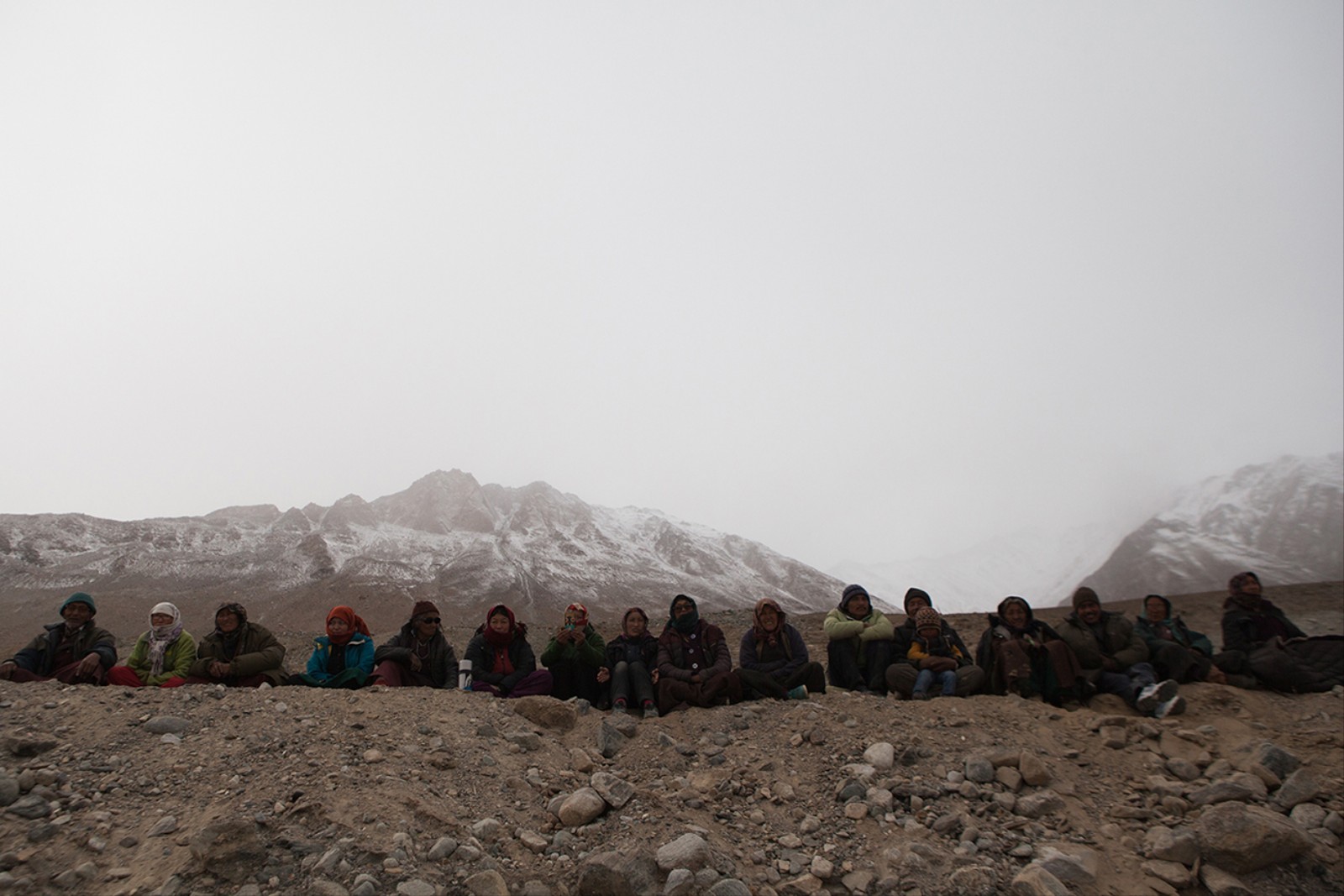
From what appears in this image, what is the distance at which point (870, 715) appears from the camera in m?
6.16

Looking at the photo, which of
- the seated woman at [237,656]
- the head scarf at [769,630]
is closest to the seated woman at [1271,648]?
the head scarf at [769,630]

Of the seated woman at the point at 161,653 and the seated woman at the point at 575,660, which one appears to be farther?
the seated woman at the point at 575,660

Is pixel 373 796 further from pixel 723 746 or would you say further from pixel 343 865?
pixel 723 746

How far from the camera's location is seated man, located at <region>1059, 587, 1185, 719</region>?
6.53m

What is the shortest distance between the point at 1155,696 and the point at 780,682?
12.6 ft

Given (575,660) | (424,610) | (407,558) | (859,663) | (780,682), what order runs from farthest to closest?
(407,558) → (859,663) → (424,610) → (575,660) → (780,682)

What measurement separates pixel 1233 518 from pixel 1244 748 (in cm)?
8291

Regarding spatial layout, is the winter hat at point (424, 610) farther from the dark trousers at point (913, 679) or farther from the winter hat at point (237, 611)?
the dark trousers at point (913, 679)

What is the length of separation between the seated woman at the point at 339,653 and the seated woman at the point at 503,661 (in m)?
1.17

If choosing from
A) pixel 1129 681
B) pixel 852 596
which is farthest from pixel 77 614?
pixel 1129 681

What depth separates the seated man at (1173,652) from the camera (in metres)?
7.52

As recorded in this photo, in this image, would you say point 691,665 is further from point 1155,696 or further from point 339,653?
point 1155,696

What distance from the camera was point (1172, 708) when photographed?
20.6 ft

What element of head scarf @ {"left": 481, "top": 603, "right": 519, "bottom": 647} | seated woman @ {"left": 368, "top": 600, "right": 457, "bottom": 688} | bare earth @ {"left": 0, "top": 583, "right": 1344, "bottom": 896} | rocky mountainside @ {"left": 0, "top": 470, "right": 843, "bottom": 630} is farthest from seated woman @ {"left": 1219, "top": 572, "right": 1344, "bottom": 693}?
rocky mountainside @ {"left": 0, "top": 470, "right": 843, "bottom": 630}
